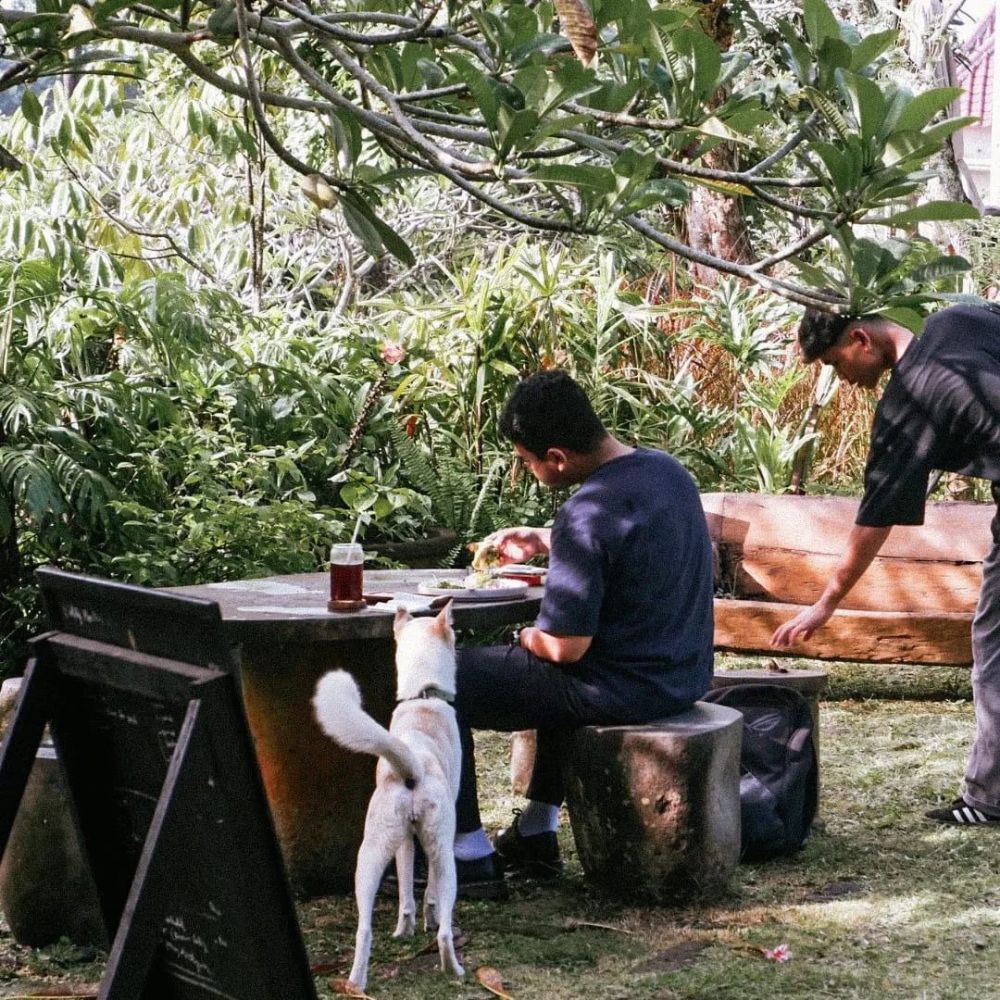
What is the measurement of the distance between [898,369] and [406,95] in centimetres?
272

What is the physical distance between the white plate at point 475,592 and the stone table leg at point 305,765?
274mm

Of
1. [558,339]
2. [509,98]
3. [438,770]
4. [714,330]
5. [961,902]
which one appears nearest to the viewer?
[509,98]

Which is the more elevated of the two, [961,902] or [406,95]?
[406,95]

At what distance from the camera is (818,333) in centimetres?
512

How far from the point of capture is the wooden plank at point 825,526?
24.2 ft

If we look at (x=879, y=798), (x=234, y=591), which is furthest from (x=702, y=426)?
(x=234, y=591)

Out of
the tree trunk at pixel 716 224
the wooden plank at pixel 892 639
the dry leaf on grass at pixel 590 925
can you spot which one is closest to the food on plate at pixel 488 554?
the dry leaf on grass at pixel 590 925

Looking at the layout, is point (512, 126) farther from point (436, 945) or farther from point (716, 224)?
point (716, 224)

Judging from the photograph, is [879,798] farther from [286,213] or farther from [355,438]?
[286,213]

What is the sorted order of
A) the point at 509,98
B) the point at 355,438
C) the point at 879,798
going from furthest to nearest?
the point at 355,438, the point at 879,798, the point at 509,98

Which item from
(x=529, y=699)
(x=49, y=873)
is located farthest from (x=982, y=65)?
(x=49, y=873)

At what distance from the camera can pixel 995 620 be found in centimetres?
521

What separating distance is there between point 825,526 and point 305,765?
3.56 metres

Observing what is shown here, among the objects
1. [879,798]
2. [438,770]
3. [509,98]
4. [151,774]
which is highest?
[509,98]
